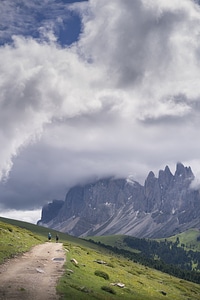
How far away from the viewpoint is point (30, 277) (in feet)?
145

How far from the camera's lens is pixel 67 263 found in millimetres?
57875

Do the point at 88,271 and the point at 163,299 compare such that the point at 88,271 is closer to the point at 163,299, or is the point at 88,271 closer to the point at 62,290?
the point at 163,299

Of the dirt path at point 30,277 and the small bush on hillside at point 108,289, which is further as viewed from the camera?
the small bush on hillside at point 108,289

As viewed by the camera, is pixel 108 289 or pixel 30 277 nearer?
pixel 30 277

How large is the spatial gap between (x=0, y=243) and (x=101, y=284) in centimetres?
2716

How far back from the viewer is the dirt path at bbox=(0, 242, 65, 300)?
35.9m

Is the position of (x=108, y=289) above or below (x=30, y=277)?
below

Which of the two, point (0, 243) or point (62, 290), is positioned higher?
point (0, 243)

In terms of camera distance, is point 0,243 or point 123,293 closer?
point 123,293

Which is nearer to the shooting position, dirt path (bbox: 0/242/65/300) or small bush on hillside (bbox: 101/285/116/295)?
dirt path (bbox: 0/242/65/300)

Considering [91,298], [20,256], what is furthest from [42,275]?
[20,256]

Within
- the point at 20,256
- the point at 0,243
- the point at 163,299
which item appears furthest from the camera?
the point at 0,243

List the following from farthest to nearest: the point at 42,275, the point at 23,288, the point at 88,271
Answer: the point at 88,271
the point at 42,275
the point at 23,288

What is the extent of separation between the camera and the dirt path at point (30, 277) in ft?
118
